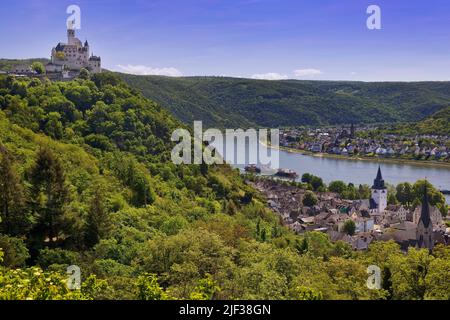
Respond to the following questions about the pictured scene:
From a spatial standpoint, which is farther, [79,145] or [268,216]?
[268,216]

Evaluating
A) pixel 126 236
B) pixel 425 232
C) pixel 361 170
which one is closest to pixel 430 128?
pixel 361 170

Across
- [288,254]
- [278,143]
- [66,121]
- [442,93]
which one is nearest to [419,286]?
[288,254]

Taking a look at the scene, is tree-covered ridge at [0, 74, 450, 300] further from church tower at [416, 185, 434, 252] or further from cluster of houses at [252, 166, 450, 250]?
church tower at [416, 185, 434, 252]

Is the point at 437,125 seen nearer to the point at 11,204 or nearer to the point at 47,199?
the point at 47,199

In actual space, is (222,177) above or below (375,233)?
above

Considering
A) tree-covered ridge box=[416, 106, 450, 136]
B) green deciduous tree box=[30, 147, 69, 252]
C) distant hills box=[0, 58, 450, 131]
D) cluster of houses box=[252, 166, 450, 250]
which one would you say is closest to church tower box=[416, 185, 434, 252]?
cluster of houses box=[252, 166, 450, 250]

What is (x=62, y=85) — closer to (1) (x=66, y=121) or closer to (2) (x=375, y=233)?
(1) (x=66, y=121)
